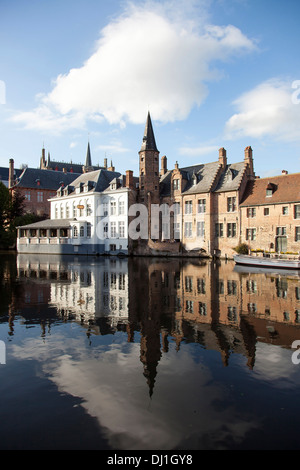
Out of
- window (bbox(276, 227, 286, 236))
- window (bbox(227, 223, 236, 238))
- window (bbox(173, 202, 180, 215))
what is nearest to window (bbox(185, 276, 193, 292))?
window (bbox(276, 227, 286, 236))

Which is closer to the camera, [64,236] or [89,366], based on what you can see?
[89,366]

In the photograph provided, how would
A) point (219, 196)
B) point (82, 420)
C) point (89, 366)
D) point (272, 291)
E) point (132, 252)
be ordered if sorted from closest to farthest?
point (82, 420) → point (89, 366) → point (272, 291) → point (219, 196) → point (132, 252)

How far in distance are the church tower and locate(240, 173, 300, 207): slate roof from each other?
547 inches

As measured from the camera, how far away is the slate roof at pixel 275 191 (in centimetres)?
3778

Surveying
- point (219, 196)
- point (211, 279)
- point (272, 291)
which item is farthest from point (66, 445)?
point (219, 196)

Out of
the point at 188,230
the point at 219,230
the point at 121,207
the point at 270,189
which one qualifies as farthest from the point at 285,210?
the point at 121,207

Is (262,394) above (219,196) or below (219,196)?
below

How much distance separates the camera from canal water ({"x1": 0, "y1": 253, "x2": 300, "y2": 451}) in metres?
5.39

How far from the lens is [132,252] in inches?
1999

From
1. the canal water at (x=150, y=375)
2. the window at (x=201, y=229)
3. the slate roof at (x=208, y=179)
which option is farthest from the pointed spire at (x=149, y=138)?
the canal water at (x=150, y=375)

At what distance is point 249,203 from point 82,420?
3818 cm

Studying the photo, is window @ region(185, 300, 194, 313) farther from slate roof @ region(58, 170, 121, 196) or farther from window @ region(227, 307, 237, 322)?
slate roof @ region(58, 170, 121, 196)

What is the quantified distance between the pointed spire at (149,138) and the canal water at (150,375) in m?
39.3
